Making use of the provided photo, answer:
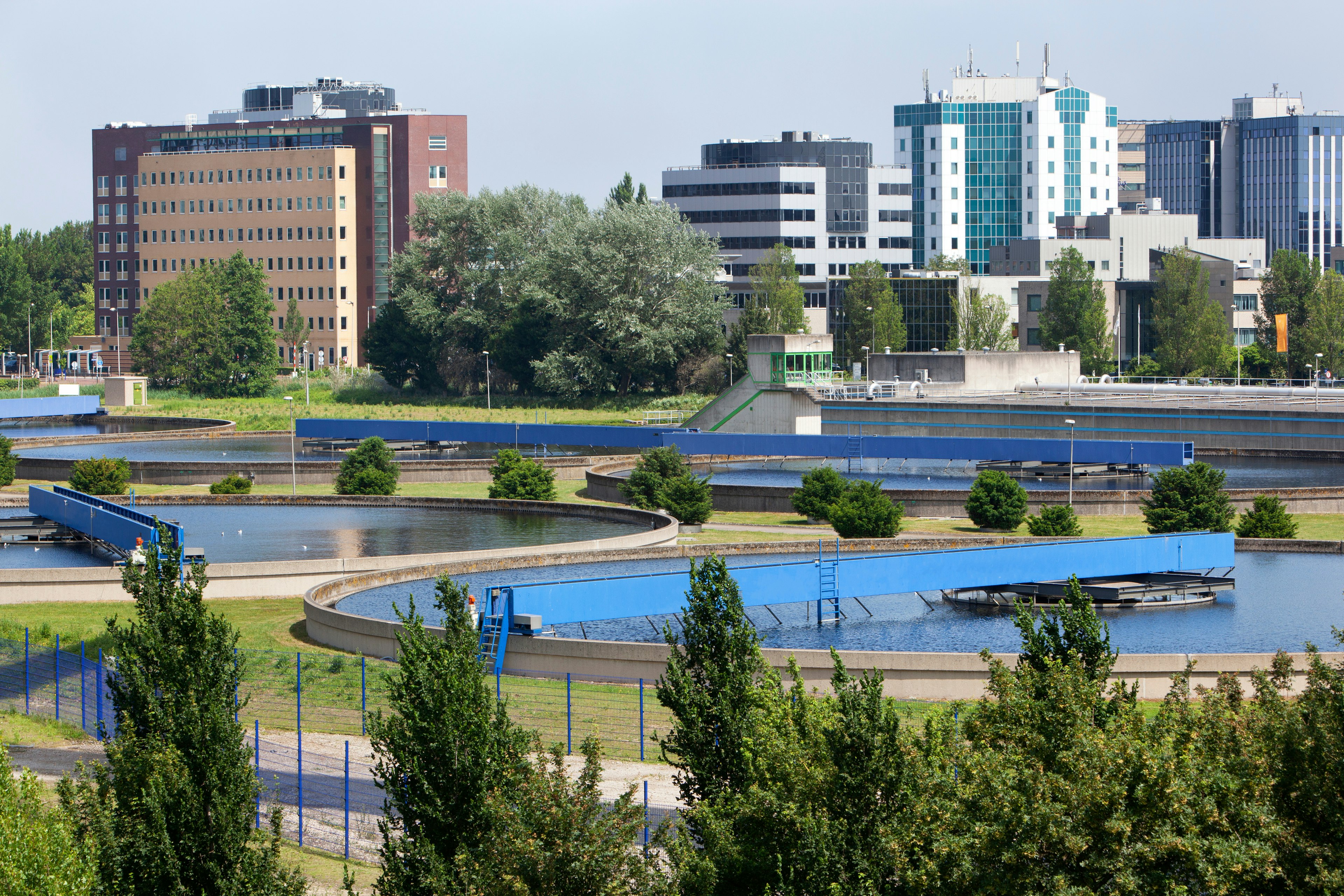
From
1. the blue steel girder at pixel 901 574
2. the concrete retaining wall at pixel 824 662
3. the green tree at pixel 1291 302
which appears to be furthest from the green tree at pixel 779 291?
the concrete retaining wall at pixel 824 662

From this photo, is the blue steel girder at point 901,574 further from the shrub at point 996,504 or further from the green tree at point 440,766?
the green tree at point 440,766

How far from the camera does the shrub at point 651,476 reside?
54.8 meters

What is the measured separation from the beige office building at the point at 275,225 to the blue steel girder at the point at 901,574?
4770 inches

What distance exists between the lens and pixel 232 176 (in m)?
161

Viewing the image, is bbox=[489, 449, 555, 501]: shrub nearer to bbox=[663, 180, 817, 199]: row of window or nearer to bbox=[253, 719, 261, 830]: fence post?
bbox=[253, 719, 261, 830]: fence post

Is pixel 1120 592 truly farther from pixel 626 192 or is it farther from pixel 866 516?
pixel 626 192

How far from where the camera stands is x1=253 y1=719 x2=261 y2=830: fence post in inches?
862

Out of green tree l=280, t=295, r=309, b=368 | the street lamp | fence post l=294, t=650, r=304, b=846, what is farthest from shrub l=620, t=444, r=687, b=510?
green tree l=280, t=295, r=309, b=368

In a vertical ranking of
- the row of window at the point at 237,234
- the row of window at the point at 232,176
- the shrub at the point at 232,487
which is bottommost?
the shrub at the point at 232,487

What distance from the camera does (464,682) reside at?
55.8 ft

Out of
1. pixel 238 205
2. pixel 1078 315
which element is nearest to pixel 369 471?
pixel 1078 315

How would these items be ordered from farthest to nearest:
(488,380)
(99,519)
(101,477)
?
1. (488,380)
2. (101,477)
3. (99,519)

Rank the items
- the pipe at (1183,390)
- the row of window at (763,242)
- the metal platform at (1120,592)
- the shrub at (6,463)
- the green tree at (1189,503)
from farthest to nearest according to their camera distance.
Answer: the row of window at (763,242) → the pipe at (1183,390) → the shrub at (6,463) → the green tree at (1189,503) → the metal platform at (1120,592)

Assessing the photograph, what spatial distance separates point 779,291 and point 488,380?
22.6 meters
